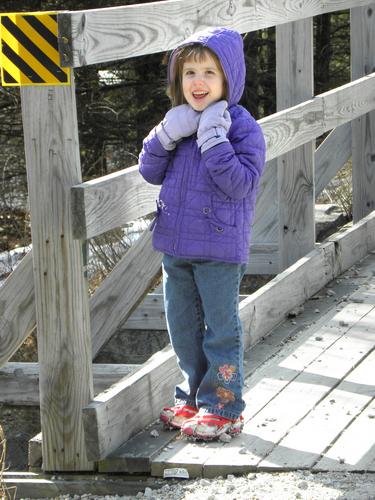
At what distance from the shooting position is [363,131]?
7238mm

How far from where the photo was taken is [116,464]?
13.3 ft

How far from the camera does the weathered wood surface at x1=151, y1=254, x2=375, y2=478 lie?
3.95m

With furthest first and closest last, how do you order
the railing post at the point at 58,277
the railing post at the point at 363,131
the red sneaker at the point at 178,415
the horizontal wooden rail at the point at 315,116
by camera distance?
the railing post at the point at 363,131, the horizontal wooden rail at the point at 315,116, the red sneaker at the point at 178,415, the railing post at the point at 58,277

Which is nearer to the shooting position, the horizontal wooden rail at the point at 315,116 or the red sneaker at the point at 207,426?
the red sneaker at the point at 207,426

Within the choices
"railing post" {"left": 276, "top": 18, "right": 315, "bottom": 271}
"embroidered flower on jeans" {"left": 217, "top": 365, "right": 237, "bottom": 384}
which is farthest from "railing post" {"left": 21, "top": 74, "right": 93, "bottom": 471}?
"railing post" {"left": 276, "top": 18, "right": 315, "bottom": 271}

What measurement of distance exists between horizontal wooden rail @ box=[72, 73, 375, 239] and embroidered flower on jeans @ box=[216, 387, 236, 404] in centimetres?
70

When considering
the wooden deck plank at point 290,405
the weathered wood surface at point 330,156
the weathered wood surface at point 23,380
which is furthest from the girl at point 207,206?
the weathered wood surface at point 330,156

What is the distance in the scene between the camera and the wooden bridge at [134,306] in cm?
386

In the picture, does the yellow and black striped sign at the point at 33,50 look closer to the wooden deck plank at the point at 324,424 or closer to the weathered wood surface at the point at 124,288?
the wooden deck plank at the point at 324,424

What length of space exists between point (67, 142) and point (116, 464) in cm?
115

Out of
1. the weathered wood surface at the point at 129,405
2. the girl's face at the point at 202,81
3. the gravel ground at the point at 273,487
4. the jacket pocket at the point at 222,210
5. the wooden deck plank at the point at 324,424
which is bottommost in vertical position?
the gravel ground at the point at 273,487

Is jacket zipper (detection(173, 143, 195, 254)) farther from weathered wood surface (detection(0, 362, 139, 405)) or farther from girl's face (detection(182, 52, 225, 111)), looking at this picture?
weathered wood surface (detection(0, 362, 139, 405))

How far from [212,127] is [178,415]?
1.12 meters

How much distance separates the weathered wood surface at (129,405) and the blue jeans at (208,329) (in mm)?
187
